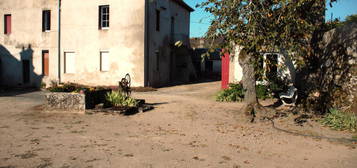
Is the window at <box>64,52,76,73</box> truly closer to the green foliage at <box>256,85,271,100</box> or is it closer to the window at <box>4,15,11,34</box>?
→ the window at <box>4,15,11,34</box>

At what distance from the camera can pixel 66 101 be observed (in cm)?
968

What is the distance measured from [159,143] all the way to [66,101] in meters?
5.08

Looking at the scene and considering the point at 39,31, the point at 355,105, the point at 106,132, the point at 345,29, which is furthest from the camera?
the point at 39,31

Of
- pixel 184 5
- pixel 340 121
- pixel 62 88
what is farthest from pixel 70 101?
pixel 184 5

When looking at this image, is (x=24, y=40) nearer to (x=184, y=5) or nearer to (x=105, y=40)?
(x=105, y=40)

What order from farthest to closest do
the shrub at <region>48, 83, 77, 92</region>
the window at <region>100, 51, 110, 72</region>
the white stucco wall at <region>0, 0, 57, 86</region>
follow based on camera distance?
the white stucco wall at <region>0, 0, 57, 86</region> → the window at <region>100, 51, 110, 72</region> → the shrub at <region>48, 83, 77, 92</region>

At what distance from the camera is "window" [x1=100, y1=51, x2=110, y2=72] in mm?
18562

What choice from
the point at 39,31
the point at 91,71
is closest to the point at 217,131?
the point at 91,71

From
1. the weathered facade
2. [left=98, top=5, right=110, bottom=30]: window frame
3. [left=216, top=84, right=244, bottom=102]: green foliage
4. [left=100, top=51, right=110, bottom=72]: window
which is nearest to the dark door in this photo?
the weathered facade

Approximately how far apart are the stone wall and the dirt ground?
1.51 ft

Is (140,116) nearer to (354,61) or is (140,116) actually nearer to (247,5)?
(247,5)

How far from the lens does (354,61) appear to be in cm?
847

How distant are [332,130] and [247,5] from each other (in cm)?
398

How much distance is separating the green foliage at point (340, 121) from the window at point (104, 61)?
45.8 feet
